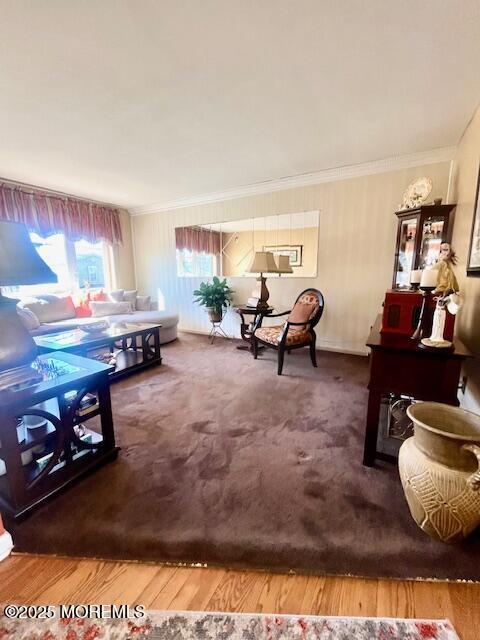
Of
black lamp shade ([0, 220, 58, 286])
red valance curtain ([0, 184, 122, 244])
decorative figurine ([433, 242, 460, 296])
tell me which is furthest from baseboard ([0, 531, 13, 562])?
red valance curtain ([0, 184, 122, 244])

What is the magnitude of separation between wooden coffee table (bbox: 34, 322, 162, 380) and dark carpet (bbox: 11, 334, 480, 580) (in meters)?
0.65

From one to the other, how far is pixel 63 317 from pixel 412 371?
4.43m

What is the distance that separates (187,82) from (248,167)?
1.64 metres

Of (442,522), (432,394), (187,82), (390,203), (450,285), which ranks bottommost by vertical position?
(442,522)

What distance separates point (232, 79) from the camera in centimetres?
181

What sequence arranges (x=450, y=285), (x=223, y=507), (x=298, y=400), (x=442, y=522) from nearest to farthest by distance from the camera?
(x=442, y=522) < (x=223, y=507) < (x=450, y=285) < (x=298, y=400)

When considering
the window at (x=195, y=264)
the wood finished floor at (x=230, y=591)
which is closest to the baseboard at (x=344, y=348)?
the window at (x=195, y=264)

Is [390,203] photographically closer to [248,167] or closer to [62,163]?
[248,167]

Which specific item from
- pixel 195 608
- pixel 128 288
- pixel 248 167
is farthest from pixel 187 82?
pixel 128 288

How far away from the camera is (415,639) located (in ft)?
2.80

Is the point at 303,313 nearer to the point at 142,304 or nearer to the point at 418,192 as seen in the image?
the point at 418,192

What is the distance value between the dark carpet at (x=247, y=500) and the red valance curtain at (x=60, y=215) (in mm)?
3338

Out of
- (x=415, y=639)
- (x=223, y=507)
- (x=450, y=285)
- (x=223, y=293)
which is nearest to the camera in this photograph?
(x=415, y=639)

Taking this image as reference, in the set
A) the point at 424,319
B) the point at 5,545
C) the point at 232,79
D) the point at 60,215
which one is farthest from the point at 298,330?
the point at 60,215
